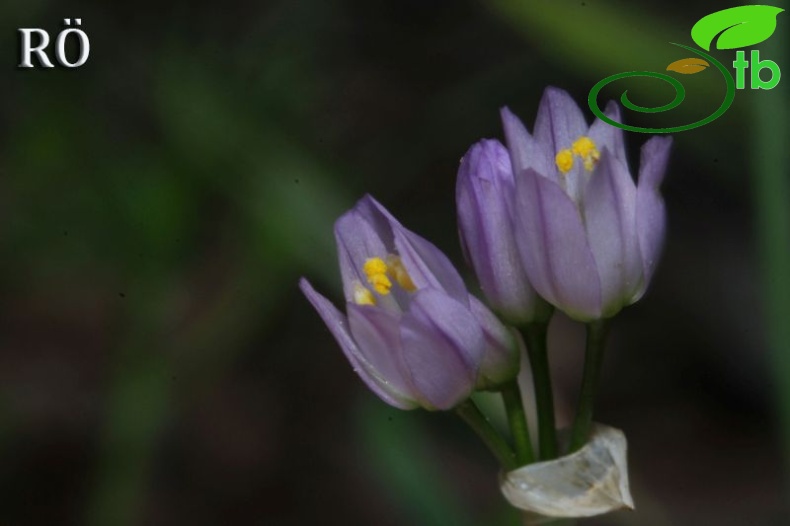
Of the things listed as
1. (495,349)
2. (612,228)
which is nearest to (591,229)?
(612,228)

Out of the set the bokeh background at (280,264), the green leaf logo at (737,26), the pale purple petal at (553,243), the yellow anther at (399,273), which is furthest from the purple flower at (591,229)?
the bokeh background at (280,264)

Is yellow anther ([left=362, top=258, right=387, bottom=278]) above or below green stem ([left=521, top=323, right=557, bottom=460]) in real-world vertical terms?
above

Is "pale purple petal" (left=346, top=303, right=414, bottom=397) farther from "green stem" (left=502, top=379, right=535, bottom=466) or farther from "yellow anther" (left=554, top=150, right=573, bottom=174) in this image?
"yellow anther" (left=554, top=150, right=573, bottom=174)

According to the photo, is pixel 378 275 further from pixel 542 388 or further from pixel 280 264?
pixel 280 264

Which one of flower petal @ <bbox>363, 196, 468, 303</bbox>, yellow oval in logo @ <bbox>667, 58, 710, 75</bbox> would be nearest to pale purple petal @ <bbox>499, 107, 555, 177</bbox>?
flower petal @ <bbox>363, 196, 468, 303</bbox>

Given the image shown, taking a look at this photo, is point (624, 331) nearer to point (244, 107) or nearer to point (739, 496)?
point (739, 496)
